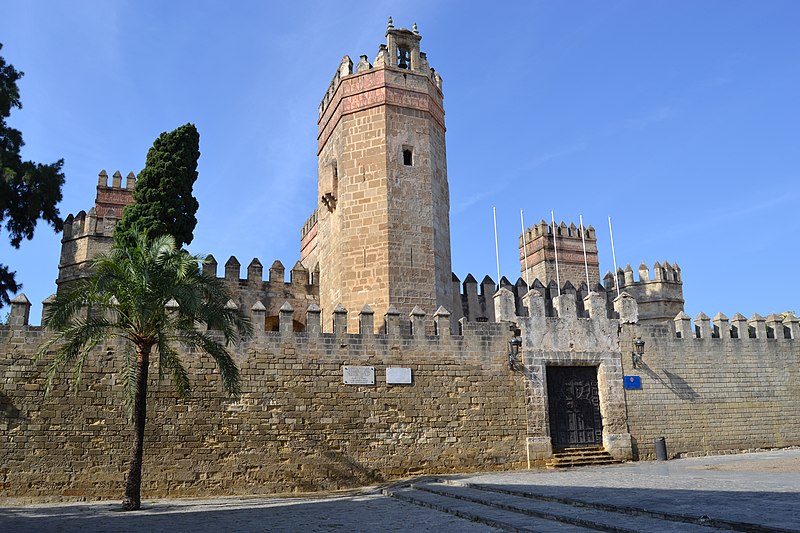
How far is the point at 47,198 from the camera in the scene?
1717cm

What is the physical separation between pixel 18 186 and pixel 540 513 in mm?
15177

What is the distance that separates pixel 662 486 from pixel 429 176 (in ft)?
37.0

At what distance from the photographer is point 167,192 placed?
66.3 feet

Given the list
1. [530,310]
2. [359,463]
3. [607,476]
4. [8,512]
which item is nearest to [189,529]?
[8,512]

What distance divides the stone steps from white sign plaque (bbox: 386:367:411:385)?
126 inches

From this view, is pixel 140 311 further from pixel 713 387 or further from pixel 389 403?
pixel 713 387

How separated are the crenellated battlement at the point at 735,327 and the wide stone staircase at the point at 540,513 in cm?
875

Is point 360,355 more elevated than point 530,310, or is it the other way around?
point 530,310

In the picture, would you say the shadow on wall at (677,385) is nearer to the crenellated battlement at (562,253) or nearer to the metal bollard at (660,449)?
the metal bollard at (660,449)

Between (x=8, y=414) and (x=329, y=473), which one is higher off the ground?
(x=8, y=414)

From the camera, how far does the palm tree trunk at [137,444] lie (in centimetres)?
1129

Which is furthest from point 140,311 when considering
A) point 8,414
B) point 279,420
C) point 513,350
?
point 513,350

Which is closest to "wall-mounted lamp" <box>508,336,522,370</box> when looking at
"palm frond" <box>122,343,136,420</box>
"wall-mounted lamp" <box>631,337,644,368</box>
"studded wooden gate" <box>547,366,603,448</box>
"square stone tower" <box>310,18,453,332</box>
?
"studded wooden gate" <box>547,366,603,448</box>

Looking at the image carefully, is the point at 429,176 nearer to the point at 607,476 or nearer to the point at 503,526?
the point at 607,476
